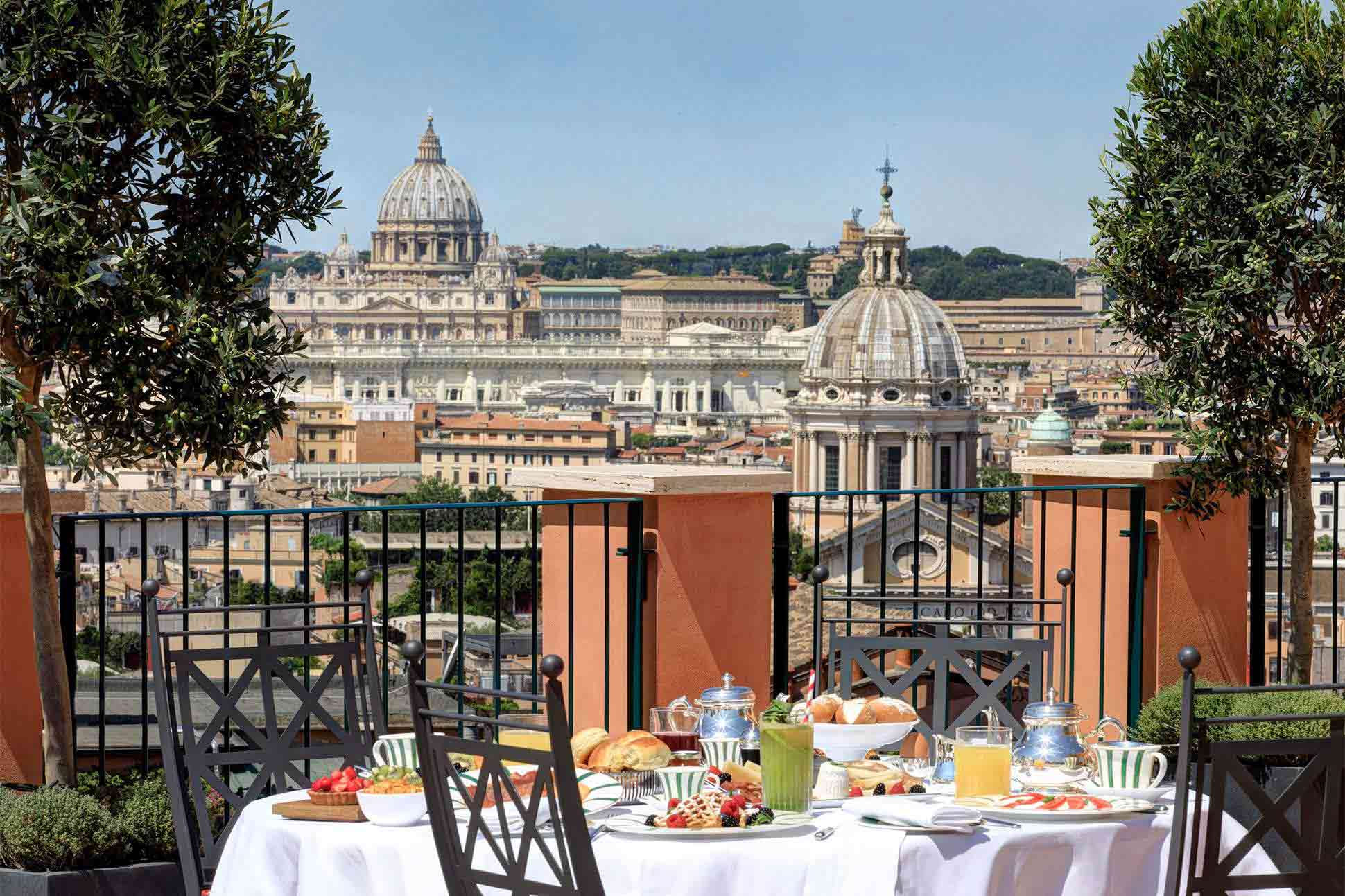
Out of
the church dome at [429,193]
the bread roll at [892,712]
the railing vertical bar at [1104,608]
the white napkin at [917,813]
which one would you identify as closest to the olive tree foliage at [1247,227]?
the railing vertical bar at [1104,608]

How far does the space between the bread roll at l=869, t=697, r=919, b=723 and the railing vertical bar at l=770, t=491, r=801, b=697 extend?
1.18 m

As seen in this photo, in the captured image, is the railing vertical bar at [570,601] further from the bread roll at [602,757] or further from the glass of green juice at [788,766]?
the glass of green juice at [788,766]

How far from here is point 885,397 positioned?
53.5 m

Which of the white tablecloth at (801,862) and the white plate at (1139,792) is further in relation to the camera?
the white plate at (1139,792)

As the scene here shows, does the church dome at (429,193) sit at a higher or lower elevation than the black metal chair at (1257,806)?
higher

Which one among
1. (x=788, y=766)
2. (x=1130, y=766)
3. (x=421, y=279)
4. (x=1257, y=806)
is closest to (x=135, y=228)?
(x=788, y=766)

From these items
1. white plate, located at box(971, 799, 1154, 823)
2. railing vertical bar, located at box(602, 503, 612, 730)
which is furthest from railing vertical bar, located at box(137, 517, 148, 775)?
white plate, located at box(971, 799, 1154, 823)

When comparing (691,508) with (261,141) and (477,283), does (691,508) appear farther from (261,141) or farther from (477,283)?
(477,283)

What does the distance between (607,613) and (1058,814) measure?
66.3 inches

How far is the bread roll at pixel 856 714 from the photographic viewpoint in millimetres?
2842

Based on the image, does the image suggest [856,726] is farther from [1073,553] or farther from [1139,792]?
[1073,553]

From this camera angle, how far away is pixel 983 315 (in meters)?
125

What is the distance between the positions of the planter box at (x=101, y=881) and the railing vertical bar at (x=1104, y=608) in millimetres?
1945

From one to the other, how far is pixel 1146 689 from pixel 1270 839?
4.72 ft
